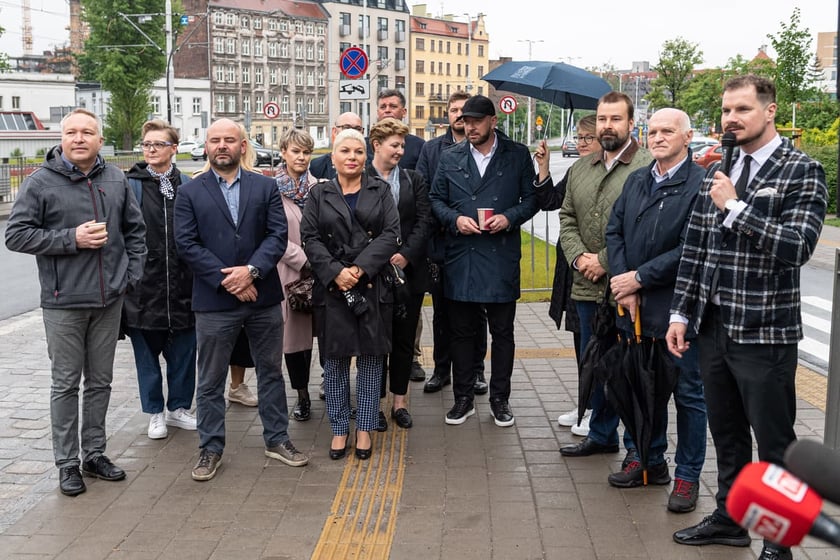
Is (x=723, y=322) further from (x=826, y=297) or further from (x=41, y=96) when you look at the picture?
(x=41, y=96)

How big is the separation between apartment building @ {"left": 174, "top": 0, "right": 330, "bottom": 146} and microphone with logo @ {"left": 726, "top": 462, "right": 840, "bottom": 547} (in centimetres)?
8816

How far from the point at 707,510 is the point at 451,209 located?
2.74 meters

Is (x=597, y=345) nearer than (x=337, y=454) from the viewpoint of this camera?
Yes

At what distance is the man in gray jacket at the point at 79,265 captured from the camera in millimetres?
5309

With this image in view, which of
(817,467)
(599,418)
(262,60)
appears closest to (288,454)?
(599,418)

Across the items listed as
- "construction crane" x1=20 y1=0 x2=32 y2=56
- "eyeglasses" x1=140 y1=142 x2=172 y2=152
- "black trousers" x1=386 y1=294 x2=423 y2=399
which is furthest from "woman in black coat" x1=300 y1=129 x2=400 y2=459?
"construction crane" x1=20 y1=0 x2=32 y2=56

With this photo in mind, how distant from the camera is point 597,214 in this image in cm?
584

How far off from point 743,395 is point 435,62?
4581 inches

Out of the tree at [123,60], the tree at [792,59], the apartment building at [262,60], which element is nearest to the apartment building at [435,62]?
the apartment building at [262,60]

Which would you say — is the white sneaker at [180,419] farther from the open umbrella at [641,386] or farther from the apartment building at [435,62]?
the apartment building at [435,62]

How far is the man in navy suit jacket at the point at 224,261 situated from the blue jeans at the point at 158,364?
29.3 inches

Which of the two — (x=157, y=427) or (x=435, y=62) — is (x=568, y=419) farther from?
(x=435, y=62)

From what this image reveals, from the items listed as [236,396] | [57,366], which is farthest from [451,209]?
[57,366]

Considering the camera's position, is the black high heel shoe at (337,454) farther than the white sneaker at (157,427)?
No
